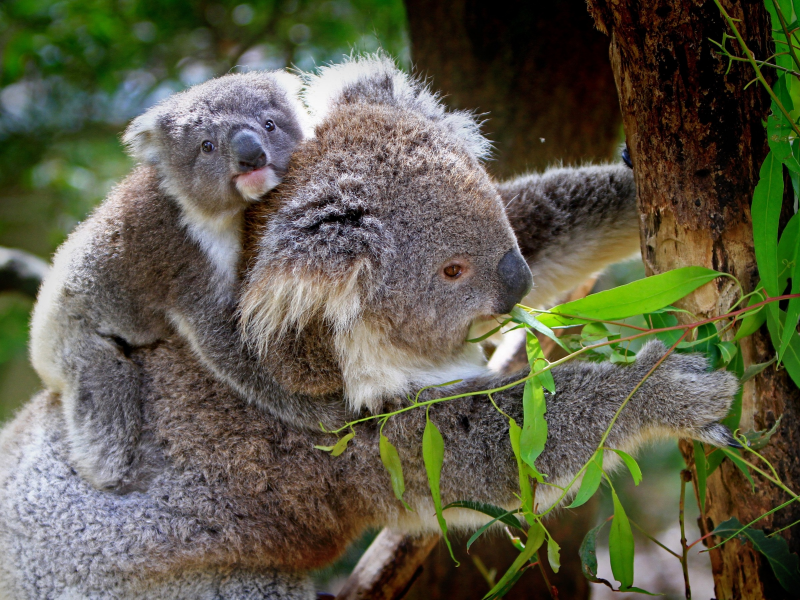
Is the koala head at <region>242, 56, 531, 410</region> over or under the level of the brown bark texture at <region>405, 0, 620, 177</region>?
under

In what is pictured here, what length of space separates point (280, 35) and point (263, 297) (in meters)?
3.42

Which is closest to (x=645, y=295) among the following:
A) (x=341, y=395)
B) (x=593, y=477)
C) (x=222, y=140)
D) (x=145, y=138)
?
(x=593, y=477)

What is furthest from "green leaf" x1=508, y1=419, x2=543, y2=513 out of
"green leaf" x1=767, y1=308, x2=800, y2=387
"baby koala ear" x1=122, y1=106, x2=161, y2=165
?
"baby koala ear" x1=122, y1=106, x2=161, y2=165

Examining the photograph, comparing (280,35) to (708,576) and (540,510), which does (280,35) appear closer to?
(540,510)

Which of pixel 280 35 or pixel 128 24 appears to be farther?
pixel 280 35

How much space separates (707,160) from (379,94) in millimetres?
1145

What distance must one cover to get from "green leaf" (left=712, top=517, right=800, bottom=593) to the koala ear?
1271 millimetres

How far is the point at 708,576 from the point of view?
5.23 meters

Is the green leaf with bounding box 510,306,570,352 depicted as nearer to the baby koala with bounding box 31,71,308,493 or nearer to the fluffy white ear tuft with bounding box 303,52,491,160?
the fluffy white ear tuft with bounding box 303,52,491,160

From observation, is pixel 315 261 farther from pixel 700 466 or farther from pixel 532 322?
pixel 700 466

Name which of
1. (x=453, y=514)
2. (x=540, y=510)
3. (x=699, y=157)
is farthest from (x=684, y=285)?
(x=453, y=514)

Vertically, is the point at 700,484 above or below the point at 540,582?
above

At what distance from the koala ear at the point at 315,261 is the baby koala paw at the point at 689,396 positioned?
0.88 metres

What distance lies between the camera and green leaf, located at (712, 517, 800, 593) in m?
1.79
